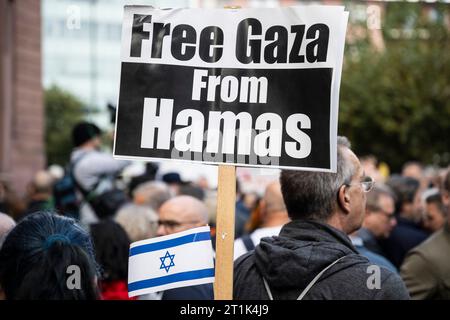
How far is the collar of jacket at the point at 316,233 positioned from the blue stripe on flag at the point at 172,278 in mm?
342

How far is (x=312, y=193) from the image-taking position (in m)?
3.36

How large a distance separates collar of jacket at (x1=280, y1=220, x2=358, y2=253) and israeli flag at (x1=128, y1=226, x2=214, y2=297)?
1.07ft

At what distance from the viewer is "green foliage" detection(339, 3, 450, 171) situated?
110ft

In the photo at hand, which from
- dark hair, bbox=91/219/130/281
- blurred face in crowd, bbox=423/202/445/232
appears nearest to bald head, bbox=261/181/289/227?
dark hair, bbox=91/219/130/281

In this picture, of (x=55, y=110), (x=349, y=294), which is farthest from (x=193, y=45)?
(x=55, y=110)

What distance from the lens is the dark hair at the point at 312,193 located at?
3352mm

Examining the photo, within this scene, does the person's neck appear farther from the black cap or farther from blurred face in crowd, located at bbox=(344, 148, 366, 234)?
the black cap

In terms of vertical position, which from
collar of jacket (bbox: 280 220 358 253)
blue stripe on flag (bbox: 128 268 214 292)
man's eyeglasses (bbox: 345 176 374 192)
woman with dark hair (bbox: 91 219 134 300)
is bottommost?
woman with dark hair (bbox: 91 219 134 300)

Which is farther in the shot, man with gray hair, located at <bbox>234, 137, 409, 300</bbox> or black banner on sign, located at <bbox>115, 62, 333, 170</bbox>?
black banner on sign, located at <bbox>115, 62, 333, 170</bbox>

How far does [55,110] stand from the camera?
2530 inches

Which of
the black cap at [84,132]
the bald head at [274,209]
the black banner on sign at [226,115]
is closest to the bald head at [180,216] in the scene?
the bald head at [274,209]

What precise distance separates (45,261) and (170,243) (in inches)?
30.1

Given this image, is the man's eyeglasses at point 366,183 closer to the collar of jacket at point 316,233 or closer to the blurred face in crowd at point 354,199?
the blurred face in crowd at point 354,199
